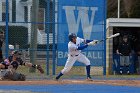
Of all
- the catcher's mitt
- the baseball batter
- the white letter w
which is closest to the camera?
the catcher's mitt

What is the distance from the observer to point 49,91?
14195 millimetres

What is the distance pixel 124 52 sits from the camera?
23562 mm

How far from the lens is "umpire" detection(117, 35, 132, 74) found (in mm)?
23406

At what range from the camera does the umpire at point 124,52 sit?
2341 cm

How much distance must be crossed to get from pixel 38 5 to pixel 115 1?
21662mm

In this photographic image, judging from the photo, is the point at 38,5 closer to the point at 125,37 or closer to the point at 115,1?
the point at 125,37

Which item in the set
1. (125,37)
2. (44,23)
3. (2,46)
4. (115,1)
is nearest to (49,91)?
(2,46)

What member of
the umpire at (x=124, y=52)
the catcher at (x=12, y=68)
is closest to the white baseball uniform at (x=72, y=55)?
the catcher at (x=12, y=68)

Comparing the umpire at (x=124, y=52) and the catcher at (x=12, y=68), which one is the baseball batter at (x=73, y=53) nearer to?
the catcher at (x=12, y=68)

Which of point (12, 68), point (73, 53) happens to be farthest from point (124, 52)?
point (12, 68)

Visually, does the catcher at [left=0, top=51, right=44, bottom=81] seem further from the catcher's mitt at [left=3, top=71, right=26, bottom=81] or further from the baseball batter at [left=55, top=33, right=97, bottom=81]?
the baseball batter at [left=55, top=33, right=97, bottom=81]

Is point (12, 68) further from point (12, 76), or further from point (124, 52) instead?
point (124, 52)

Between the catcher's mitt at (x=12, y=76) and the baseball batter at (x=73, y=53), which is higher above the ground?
the baseball batter at (x=73, y=53)

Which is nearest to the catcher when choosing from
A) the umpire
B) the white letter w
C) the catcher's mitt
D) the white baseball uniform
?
the catcher's mitt
